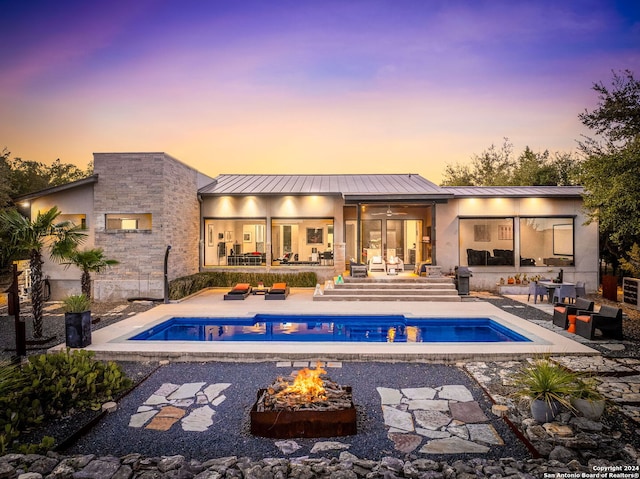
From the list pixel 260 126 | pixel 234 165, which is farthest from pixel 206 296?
pixel 234 165

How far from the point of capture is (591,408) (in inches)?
154

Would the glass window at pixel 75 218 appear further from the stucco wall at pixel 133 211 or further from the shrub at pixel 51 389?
the shrub at pixel 51 389

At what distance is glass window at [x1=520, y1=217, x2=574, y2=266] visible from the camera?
47.5 ft

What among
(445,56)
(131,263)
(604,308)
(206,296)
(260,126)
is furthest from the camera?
(260,126)

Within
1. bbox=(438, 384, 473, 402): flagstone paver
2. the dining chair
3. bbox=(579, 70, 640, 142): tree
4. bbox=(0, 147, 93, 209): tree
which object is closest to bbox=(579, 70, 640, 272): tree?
bbox=(579, 70, 640, 142): tree

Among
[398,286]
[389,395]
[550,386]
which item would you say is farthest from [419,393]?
[398,286]

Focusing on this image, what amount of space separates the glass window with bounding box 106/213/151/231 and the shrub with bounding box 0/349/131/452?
7915mm

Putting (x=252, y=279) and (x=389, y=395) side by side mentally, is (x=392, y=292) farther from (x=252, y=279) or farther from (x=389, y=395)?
(x=389, y=395)

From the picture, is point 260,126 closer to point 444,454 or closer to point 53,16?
point 53,16

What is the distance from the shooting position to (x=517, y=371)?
226 inches

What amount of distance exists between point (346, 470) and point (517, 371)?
13.4ft

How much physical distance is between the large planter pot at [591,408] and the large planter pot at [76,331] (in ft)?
27.0

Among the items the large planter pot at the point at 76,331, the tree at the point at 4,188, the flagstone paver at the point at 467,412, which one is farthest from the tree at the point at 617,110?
the tree at the point at 4,188

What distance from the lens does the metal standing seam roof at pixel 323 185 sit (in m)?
14.6
